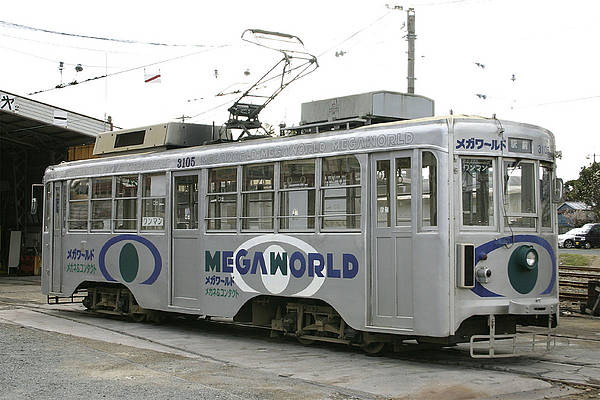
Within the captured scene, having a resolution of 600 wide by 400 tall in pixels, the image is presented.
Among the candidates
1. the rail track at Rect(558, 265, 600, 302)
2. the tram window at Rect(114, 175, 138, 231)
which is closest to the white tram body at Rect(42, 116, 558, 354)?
the tram window at Rect(114, 175, 138, 231)

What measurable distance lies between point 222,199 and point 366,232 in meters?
3.09

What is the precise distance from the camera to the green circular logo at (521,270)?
33.9 ft

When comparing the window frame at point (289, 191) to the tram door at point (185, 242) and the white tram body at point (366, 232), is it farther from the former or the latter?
the tram door at point (185, 242)

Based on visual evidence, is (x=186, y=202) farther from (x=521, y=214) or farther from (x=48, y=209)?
(x=521, y=214)

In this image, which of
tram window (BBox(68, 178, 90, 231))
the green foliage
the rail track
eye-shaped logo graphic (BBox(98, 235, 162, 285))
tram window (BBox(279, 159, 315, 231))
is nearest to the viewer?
tram window (BBox(279, 159, 315, 231))

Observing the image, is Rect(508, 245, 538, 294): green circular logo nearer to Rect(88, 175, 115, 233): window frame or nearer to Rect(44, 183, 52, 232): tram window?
Rect(88, 175, 115, 233): window frame

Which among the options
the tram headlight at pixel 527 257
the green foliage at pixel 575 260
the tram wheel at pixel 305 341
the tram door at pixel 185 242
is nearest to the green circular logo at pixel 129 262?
the tram door at pixel 185 242

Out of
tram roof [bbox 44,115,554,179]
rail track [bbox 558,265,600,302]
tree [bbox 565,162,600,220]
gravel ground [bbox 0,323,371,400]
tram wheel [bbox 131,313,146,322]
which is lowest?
gravel ground [bbox 0,323,371,400]

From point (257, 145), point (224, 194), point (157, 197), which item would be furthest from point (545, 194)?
point (157, 197)

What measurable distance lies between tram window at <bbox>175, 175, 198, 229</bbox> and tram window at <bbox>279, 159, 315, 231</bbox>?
212 cm

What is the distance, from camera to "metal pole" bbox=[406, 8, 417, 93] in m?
21.7

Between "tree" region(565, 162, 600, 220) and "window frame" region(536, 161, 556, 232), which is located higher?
"tree" region(565, 162, 600, 220)

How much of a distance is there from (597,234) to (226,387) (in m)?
38.7

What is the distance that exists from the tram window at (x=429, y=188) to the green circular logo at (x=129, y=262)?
619 cm
